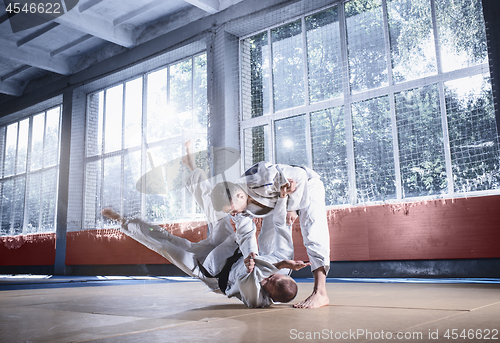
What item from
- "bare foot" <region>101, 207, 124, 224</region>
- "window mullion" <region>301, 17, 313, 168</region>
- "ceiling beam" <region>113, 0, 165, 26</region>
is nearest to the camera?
"bare foot" <region>101, 207, 124, 224</region>

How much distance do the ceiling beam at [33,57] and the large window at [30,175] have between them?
1.05 metres

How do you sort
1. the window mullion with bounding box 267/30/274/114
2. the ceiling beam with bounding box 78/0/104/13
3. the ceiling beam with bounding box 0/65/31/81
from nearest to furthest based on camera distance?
the window mullion with bounding box 267/30/274/114 → the ceiling beam with bounding box 78/0/104/13 → the ceiling beam with bounding box 0/65/31/81

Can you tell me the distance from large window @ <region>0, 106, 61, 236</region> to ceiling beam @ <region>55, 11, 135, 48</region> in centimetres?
278

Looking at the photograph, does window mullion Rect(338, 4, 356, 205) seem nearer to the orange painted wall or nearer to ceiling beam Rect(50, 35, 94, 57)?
the orange painted wall

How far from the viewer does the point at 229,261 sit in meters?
2.33

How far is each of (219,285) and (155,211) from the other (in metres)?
4.89

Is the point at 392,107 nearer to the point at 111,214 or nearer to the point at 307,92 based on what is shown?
the point at 307,92

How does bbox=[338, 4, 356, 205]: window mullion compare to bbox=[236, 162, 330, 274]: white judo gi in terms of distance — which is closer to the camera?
bbox=[236, 162, 330, 274]: white judo gi

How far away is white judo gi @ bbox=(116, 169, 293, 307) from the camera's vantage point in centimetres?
209

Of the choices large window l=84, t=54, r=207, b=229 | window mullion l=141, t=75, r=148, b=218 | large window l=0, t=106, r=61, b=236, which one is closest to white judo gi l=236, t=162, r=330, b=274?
large window l=84, t=54, r=207, b=229

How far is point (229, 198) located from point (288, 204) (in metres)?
0.37

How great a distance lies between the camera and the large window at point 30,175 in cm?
893

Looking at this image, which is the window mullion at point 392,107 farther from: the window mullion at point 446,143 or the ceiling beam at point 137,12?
the ceiling beam at point 137,12

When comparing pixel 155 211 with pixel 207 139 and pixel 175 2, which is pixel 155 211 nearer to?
pixel 207 139
